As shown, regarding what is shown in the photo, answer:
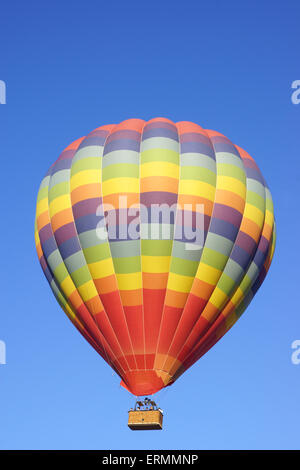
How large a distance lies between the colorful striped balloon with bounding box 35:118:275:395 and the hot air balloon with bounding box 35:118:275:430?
2 cm

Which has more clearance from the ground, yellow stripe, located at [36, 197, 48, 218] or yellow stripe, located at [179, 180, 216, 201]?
yellow stripe, located at [36, 197, 48, 218]

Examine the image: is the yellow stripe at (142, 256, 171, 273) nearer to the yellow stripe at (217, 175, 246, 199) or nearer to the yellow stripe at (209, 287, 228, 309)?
the yellow stripe at (209, 287, 228, 309)

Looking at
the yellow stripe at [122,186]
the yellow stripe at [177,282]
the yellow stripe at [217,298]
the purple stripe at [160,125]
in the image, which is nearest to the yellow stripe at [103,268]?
the yellow stripe at [177,282]

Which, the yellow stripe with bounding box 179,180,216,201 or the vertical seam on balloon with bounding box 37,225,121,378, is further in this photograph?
the vertical seam on balloon with bounding box 37,225,121,378

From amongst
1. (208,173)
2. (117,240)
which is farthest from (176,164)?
(117,240)

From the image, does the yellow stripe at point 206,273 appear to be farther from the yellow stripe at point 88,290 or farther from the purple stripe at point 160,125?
the purple stripe at point 160,125

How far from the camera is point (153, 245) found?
21922mm

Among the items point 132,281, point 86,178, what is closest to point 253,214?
point 132,281

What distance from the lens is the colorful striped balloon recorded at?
22.0m

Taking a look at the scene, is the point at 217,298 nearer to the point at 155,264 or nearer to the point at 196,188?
the point at 155,264

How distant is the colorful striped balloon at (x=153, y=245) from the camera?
22.0 meters

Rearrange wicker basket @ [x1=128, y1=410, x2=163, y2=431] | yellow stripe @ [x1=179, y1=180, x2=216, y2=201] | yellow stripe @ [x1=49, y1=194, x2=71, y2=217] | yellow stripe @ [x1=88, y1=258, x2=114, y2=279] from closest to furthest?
wicker basket @ [x1=128, y1=410, x2=163, y2=431] < yellow stripe @ [x1=88, y1=258, x2=114, y2=279] < yellow stripe @ [x1=179, y1=180, x2=216, y2=201] < yellow stripe @ [x1=49, y1=194, x2=71, y2=217]

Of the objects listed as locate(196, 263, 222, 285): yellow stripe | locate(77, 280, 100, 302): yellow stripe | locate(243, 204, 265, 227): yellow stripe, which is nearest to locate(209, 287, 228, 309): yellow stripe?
locate(196, 263, 222, 285): yellow stripe

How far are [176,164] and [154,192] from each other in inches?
42.9
